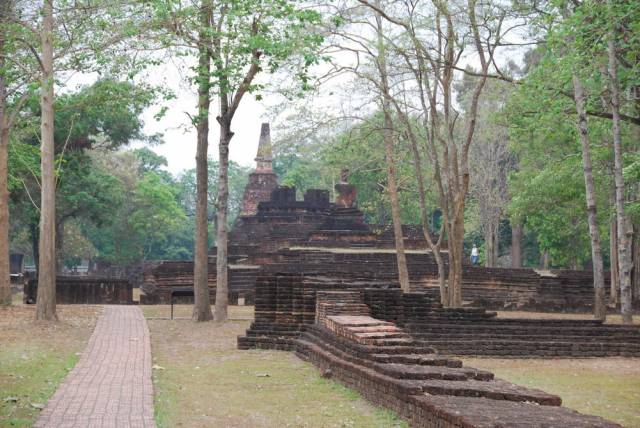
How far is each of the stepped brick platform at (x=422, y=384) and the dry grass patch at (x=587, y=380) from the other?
160cm

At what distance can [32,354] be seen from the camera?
13.2 meters

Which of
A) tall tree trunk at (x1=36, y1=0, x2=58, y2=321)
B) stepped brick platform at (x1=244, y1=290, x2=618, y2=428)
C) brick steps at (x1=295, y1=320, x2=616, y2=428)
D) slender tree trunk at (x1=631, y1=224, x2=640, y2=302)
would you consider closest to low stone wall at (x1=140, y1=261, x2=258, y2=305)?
tall tree trunk at (x1=36, y1=0, x2=58, y2=321)

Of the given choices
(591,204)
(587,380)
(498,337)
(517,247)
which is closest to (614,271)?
(591,204)

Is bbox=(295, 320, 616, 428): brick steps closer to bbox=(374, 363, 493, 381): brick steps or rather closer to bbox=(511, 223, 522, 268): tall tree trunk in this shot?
bbox=(374, 363, 493, 381): brick steps

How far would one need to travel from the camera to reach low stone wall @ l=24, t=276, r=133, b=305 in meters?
26.1

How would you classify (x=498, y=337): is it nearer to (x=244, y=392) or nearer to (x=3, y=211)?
(x=244, y=392)

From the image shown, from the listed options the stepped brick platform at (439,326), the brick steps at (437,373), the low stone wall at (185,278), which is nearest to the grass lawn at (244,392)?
the brick steps at (437,373)

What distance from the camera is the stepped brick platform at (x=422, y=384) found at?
676cm

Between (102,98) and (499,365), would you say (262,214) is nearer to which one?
(102,98)

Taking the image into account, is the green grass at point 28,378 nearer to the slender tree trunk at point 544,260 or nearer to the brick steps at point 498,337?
the brick steps at point 498,337

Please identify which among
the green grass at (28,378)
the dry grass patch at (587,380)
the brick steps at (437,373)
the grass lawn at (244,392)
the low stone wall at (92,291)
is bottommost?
the dry grass patch at (587,380)

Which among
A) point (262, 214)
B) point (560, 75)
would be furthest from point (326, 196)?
point (560, 75)

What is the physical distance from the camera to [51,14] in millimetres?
17672

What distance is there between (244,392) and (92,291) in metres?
16.9
